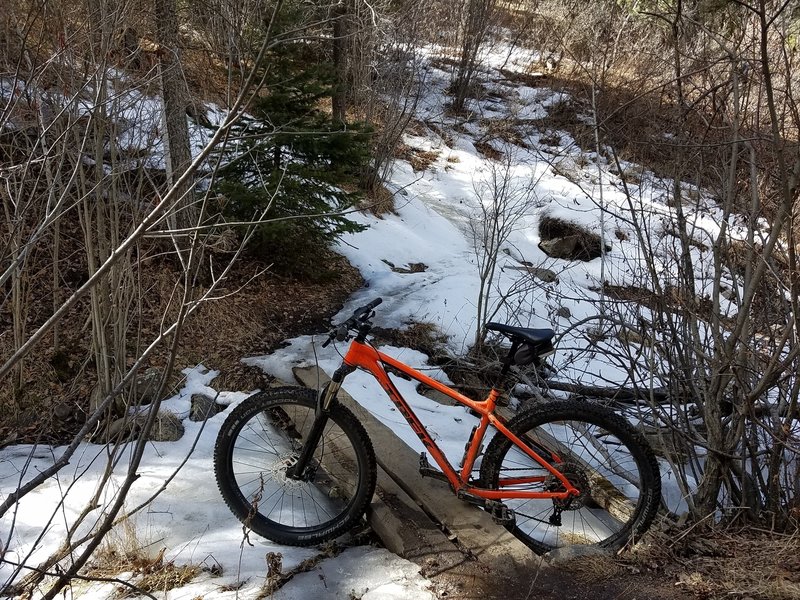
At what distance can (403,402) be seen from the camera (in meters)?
3.04

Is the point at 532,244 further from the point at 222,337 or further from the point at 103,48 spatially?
the point at 103,48

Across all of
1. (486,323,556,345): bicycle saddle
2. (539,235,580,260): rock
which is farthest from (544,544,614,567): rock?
(539,235,580,260): rock

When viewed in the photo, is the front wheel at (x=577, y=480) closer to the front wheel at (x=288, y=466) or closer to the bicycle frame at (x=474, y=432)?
the bicycle frame at (x=474, y=432)

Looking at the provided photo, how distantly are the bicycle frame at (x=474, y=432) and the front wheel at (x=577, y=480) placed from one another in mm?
29

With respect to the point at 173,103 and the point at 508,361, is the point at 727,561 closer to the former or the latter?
the point at 508,361

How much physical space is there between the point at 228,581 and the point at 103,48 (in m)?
2.56

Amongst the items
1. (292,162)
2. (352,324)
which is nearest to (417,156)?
(292,162)

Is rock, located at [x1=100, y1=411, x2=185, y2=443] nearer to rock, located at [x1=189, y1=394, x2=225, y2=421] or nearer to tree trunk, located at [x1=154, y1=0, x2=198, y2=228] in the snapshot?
rock, located at [x1=189, y1=394, x2=225, y2=421]

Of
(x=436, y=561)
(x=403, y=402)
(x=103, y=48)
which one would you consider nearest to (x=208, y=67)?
(x=103, y=48)

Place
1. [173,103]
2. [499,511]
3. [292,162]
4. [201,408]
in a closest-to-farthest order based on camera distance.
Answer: [499,511] → [201,408] → [173,103] → [292,162]

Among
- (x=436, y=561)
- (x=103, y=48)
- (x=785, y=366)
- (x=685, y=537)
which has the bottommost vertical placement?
(x=436, y=561)

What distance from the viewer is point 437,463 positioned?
318 cm

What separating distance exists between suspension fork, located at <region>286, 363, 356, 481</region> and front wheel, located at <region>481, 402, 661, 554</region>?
842mm

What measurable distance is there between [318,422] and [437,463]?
70 centimetres
